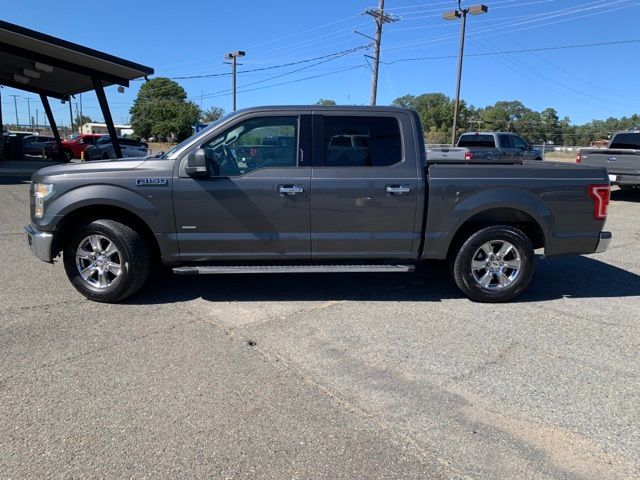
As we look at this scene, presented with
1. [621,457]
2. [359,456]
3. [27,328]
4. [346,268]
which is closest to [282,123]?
[346,268]

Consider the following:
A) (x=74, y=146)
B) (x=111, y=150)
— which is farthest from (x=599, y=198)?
(x=74, y=146)

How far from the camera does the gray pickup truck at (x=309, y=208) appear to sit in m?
4.97

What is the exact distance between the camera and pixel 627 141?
46.7ft

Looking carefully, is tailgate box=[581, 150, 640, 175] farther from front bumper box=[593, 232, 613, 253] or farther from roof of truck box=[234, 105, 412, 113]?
roof of truck box=[234, 105, 412, 113]

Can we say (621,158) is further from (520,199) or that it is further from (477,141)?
(520,199)

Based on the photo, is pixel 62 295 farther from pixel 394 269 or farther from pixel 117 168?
pixel 394 269

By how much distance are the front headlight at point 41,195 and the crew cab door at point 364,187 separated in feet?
8.47

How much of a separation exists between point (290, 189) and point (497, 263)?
2293 millimetres

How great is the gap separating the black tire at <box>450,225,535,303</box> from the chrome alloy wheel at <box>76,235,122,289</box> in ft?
11.4

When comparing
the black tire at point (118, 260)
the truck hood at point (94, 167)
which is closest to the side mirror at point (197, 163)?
the truck hood at point (94, 167)

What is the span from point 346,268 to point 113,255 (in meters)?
2.34

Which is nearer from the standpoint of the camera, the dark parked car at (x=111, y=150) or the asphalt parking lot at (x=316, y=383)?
the asphalt parking lot at (x=316, y=383)

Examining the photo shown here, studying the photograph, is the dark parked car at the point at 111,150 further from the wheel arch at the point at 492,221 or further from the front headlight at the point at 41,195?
the wheel arch at the point at 492,221

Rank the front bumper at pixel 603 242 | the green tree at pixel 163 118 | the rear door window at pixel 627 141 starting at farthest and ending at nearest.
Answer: the green tree at pixel 163 118
the rear door window at pixel 627 141
the front bumper at pixel 603 242
